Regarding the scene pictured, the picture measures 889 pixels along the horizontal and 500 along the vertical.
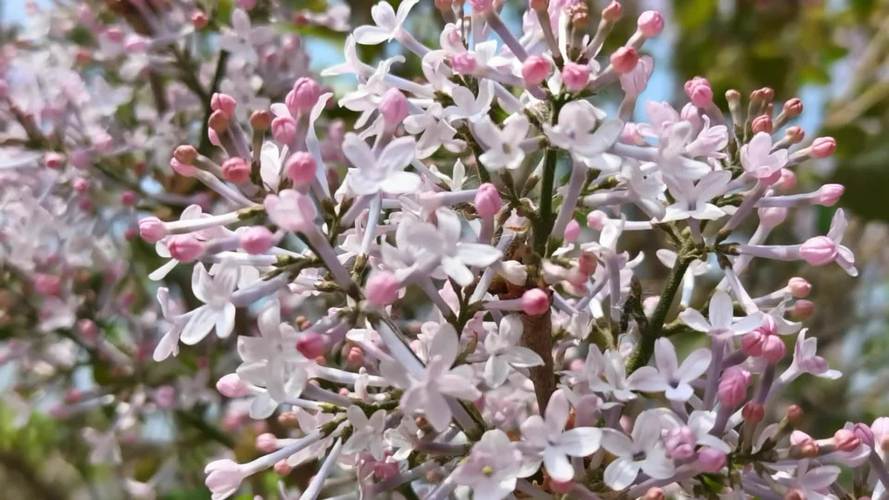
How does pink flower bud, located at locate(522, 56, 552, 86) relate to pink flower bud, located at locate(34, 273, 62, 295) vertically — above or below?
above

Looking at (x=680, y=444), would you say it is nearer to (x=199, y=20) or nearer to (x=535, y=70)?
(x=535, y=70)

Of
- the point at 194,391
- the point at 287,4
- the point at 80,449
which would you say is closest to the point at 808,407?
the point at 194,391

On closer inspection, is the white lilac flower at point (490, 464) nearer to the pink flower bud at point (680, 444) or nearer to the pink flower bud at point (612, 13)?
the pink flower bud at point (680, 444)

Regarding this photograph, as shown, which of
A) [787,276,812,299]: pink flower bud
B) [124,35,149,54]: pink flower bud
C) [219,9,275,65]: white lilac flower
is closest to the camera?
[787,276,812,299]: pink flower bud

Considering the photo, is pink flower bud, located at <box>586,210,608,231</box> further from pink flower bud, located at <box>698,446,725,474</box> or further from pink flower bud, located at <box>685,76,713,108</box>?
pink flower bud, located at <box>698,446,725,474</box>

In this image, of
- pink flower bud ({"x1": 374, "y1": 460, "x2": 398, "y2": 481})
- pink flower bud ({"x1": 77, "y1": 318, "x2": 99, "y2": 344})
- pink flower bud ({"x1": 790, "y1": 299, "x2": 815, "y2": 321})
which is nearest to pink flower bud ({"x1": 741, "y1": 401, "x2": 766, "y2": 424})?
pink flower bud ({"x1": 790, "y1": 299, "x2": 815, "y2": 321})

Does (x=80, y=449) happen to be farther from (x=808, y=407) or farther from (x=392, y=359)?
(x=392, y=359)
